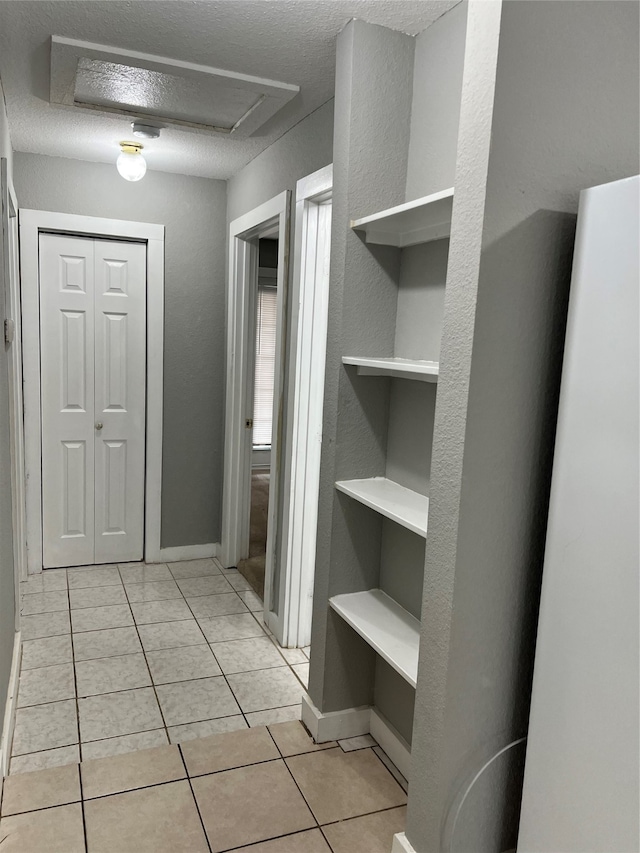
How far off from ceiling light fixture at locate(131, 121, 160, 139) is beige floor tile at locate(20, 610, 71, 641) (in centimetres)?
236

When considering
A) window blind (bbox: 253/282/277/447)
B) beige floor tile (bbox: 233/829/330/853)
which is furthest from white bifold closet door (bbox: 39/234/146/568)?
window blind (bbox: 253/282/277/447)

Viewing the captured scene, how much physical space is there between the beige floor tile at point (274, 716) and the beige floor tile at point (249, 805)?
248mm

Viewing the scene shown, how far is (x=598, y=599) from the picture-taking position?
127cm

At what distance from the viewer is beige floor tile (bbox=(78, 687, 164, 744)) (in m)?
2.33

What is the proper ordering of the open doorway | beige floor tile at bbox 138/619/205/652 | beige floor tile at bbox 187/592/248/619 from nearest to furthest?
beige floor tile at bbox 138/619/205/652 < beige floor tile at bbox 187/592/248/619 < the open doorway

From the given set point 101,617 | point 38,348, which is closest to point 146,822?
point 101,617

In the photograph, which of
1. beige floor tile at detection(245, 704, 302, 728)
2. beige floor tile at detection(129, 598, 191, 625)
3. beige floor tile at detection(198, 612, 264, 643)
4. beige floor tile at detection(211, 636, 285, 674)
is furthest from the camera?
beige floor tile at detection(129, 598, 191, 625)

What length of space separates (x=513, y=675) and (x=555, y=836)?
0.34m

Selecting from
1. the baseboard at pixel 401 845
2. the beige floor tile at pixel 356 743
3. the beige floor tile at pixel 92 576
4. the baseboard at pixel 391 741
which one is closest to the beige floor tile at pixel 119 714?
the beige floor tile at pixel 356 743

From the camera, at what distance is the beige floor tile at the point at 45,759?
6.93ft

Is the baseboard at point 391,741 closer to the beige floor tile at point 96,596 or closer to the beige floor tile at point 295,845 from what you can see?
the beige floor tile at point 295,845

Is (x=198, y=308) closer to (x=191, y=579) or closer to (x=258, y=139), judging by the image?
(x=258, y=139)

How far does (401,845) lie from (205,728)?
929 mm

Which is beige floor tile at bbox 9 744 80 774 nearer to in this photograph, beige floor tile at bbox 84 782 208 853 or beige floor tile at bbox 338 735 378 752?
beige floor tile at bbox 84 782 208 853
